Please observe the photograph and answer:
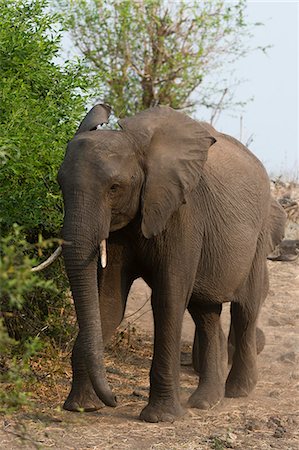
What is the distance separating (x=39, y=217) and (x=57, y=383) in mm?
1262

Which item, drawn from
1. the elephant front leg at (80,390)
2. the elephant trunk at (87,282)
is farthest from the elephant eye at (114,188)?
the elephant front leg at (80,390)

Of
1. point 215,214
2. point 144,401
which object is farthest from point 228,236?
point 144,401

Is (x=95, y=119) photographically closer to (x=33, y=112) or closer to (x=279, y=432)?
(x=33, y=112)

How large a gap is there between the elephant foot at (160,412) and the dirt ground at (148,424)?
0.19 ft

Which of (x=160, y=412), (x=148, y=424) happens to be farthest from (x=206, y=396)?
(x=148, y=424)

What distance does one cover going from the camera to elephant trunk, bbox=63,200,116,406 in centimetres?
588

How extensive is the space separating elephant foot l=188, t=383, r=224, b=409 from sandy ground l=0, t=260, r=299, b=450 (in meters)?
0.06

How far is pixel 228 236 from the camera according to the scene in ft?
23.9

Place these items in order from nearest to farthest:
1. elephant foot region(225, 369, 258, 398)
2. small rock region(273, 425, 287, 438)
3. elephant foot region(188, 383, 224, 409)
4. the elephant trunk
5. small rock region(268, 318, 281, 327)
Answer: the elephant trunk, small rock region(273, 425, 287, 438), elephant foot region(188, 383, 224, 409), elephant foot region(225, 369, 258, 398), small rock region(268, 318, 281, 327)

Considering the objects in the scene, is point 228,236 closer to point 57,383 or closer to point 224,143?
point 224,143

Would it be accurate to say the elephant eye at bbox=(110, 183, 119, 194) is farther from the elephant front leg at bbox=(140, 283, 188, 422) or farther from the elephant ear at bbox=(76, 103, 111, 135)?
the elephant front leg at bbox=(140, 283, 188, 422)

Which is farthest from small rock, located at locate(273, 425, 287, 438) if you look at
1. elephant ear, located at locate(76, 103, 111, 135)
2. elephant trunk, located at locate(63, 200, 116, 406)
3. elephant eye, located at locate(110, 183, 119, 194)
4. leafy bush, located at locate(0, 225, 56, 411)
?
elephant ear, located at locate(76, 103, 111, 135)

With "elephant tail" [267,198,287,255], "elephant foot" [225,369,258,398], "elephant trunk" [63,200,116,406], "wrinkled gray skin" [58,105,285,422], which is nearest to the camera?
"elephant trunk" [63,200,116,406]

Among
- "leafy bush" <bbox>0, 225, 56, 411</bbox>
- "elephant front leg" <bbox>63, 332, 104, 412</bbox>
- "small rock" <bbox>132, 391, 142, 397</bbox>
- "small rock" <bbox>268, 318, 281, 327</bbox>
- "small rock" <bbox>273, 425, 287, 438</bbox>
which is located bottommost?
"small rock" <bbox>273, 425, 287, 438</bbox>
